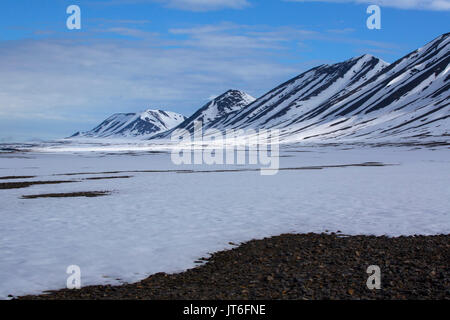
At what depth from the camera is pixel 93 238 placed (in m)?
15.7

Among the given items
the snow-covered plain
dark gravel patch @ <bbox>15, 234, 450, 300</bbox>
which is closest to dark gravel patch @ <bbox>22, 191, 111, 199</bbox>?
the snow-covered plain

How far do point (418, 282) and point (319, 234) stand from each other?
5.56 meters

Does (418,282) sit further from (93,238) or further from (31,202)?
(31,202)

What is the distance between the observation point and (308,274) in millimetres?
11523

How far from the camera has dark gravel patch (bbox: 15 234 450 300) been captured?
10.1 metres

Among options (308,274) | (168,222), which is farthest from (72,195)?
(308,274)

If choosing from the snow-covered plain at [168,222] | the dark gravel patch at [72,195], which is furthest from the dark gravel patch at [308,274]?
the dark gravel patch at [72,195]

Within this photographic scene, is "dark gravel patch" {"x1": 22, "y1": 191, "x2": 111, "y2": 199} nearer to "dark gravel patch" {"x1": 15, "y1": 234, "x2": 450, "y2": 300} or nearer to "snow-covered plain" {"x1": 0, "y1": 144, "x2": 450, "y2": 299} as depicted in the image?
"snow-covered plain" {"x1": 0, "y1": 144, "x2": 450, "y2": 299}

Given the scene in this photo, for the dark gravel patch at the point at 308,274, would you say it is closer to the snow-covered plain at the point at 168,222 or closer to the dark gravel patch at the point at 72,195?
the snow-covered plain at the point at 168,222

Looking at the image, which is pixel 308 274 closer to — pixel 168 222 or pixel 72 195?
pixel 168 222

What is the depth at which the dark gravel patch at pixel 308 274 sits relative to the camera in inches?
399

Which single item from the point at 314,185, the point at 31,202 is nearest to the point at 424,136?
the point at 314,185

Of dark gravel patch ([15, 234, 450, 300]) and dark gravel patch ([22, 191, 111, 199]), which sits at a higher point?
dark gravel patch ([22, 191, 111, 199])
